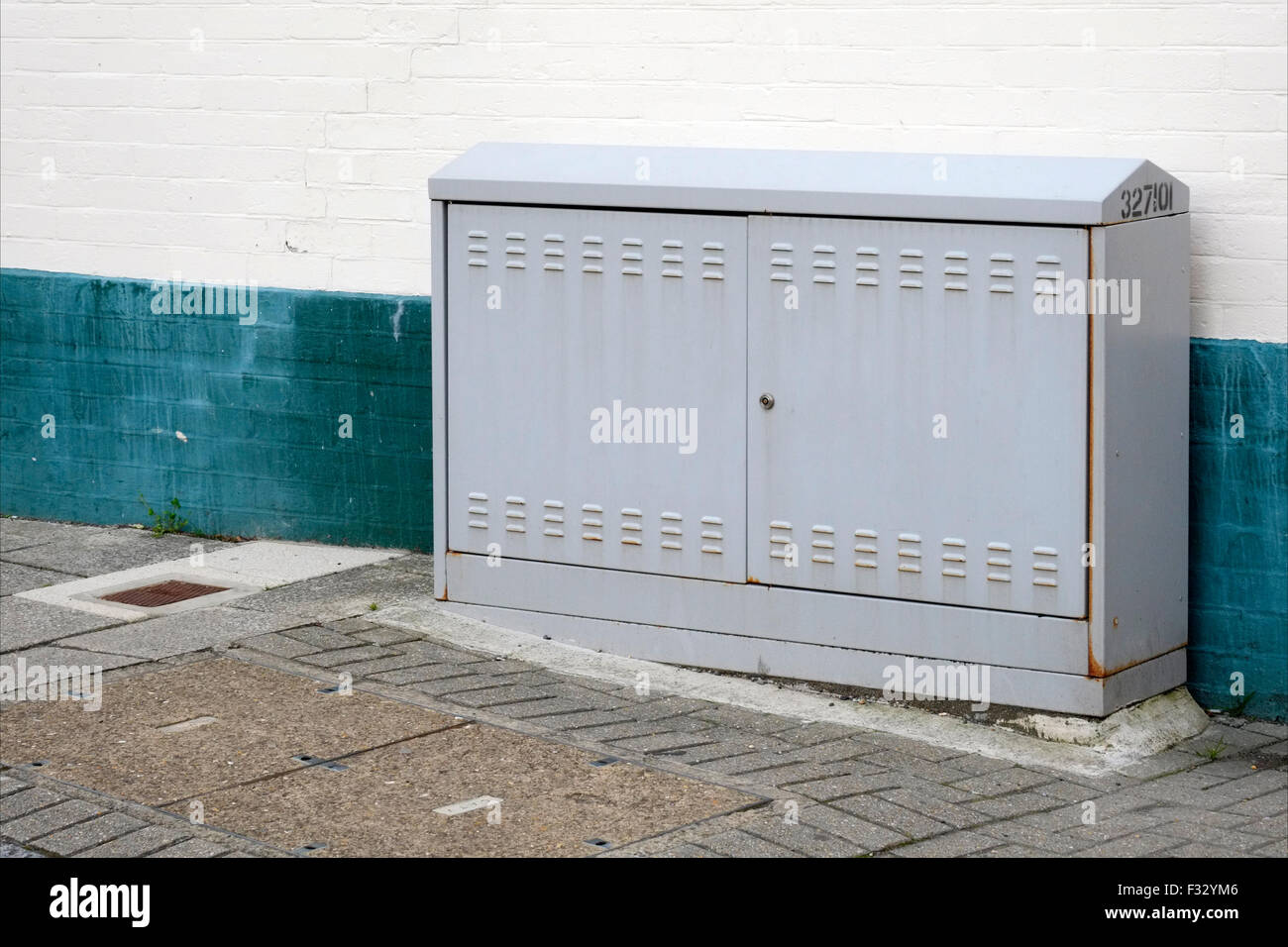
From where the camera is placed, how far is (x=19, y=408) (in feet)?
30.7

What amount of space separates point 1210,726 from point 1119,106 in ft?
7.33

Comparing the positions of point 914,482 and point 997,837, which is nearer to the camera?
point 997,837

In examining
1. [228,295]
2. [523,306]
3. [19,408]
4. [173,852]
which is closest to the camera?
[173,852]

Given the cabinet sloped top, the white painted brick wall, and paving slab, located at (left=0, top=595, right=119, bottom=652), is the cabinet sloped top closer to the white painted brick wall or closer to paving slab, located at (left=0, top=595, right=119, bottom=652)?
the white painted brick wall

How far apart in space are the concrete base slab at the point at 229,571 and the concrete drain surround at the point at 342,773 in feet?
3.94

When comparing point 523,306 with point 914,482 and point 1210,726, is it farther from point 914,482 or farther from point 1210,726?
point 1210,726

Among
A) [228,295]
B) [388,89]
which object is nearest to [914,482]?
[388,89]

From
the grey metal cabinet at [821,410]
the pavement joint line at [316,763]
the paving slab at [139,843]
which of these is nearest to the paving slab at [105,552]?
the grey metal cabinet at [821,410]

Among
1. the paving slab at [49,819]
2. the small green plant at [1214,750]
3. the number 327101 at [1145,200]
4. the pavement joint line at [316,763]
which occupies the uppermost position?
the number 327101 at [1145,200]

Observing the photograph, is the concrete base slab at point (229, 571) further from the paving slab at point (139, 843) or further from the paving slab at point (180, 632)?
the paving slab at point (139, 843)

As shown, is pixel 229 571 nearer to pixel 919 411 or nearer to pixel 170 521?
pixel 170 521

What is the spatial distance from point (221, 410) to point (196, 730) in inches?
118

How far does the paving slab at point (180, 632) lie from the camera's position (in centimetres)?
700

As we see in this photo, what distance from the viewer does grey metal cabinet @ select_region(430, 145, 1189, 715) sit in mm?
6035
